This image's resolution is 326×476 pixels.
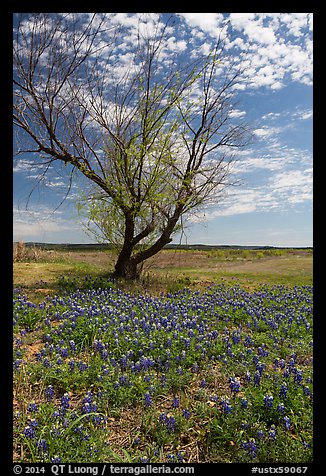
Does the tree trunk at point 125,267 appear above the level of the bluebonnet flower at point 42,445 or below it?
above

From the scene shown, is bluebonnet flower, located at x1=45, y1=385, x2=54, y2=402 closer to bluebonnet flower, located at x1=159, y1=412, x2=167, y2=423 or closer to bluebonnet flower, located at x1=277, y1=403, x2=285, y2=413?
bluebonnet flower, located at x1=159, y1=412, x2=167, y2=423

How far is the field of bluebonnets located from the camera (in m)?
2.62

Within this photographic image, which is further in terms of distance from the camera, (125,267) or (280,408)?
(125,267)

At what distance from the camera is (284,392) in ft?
10.0

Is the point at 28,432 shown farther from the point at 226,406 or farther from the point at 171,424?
the point at 226,406

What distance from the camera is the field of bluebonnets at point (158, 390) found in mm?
2623

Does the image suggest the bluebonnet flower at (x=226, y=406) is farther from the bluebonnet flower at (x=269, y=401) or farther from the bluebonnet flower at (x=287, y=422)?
the bluebonnet flower at (x=287, y=422)

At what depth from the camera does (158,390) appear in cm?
329

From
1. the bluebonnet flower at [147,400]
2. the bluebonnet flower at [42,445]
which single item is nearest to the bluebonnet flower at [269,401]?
the bluebonnet flower at [147,400]

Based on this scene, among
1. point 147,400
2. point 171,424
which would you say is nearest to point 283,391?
point 171,424

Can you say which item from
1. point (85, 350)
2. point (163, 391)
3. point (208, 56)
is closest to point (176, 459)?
point (163, 391)

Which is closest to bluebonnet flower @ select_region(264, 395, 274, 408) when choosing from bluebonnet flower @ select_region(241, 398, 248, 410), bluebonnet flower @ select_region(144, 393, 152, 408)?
bluebonnet flower @ select_region(241, 398, 248, 410)

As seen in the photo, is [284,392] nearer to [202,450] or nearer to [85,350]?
[202,450]
